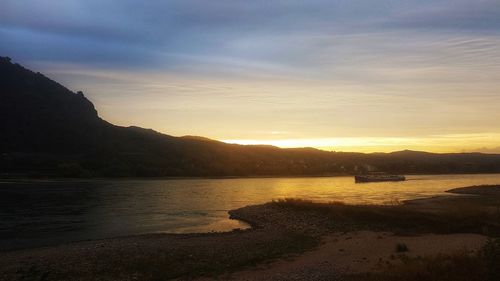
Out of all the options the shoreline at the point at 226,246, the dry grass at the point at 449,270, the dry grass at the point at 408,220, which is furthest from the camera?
the dry grass at the point at 408,220

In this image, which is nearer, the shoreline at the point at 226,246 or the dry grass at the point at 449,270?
the dry grass at the point at 449,270

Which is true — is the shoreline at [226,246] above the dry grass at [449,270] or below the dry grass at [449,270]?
below

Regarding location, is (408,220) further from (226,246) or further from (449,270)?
(449,270)

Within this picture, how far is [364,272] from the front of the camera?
65.3ft

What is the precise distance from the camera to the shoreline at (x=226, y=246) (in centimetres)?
2297

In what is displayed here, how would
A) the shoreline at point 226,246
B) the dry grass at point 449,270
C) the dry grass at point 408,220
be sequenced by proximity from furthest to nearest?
the dry grass at point 408,220 < the shoreline at point 226,246 < the dry grass at point 449,270

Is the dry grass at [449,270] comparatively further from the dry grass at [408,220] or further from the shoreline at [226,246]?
the dry grass at [408,220]

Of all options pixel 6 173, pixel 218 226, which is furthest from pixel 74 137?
pixel 218 226

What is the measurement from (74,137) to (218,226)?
548ft

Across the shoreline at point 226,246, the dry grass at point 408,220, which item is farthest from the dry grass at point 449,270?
the dry grass at point 408,220

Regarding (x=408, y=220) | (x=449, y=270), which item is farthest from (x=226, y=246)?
(x=408, y=220)

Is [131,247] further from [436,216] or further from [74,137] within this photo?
[74,137]

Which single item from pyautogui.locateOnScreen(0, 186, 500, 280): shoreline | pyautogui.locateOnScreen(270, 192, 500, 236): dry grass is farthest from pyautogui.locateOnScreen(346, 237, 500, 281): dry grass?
pyautogui.locateOnScreen(270, 192, 500, 236): dry grass

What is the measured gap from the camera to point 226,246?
97.7 ft
